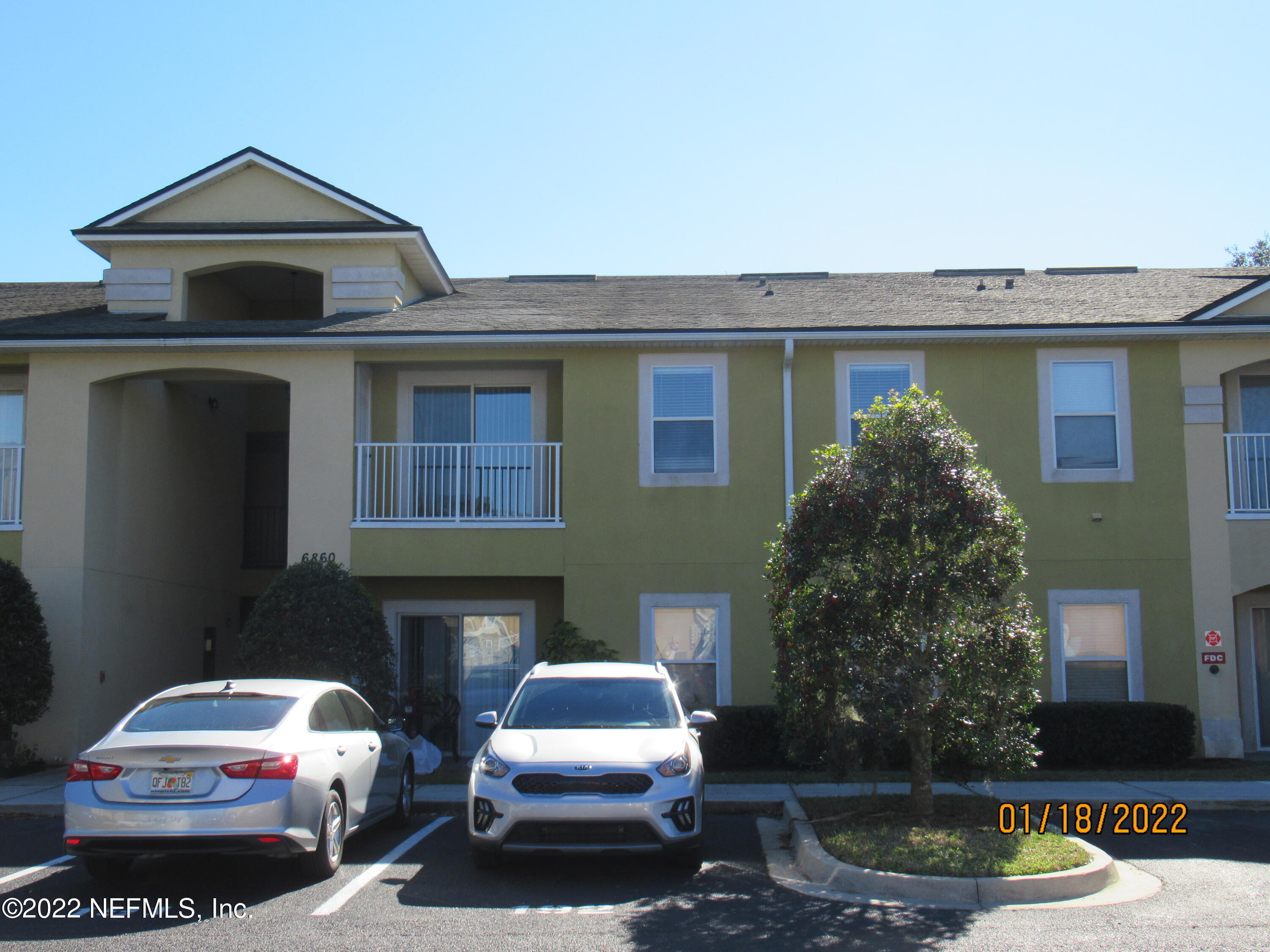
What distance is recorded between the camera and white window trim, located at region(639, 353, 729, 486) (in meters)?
13.9

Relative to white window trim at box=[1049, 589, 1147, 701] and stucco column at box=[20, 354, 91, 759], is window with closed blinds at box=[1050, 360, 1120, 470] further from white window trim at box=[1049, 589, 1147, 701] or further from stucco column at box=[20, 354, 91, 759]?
stucco column at box=[20, 354, 91, 759]

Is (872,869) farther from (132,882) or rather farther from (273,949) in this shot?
(132,882)

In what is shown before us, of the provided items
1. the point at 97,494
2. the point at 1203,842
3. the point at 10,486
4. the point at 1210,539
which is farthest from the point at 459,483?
the point at 1210,539

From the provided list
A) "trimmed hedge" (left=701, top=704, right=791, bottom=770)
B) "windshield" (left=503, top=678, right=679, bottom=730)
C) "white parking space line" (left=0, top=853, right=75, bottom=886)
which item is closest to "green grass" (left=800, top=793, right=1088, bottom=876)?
"windshield" (left=503, top=678, right=679, bottom=730)

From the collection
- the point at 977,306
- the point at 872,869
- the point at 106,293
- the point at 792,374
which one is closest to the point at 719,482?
the point at 792,374

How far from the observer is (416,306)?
15594 millimetres

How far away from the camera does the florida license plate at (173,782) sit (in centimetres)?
698

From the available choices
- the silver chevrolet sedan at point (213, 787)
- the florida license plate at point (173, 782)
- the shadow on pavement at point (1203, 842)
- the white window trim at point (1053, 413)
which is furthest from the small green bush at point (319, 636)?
the white window trim at point (1053, 413)

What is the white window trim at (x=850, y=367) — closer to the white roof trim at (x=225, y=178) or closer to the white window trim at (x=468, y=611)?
the white window trim at (x=468, y=611)

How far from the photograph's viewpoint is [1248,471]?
14.2 m

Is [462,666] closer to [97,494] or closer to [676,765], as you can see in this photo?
[97,494]

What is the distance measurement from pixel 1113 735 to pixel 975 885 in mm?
6613

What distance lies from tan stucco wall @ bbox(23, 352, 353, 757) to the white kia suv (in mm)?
6396
